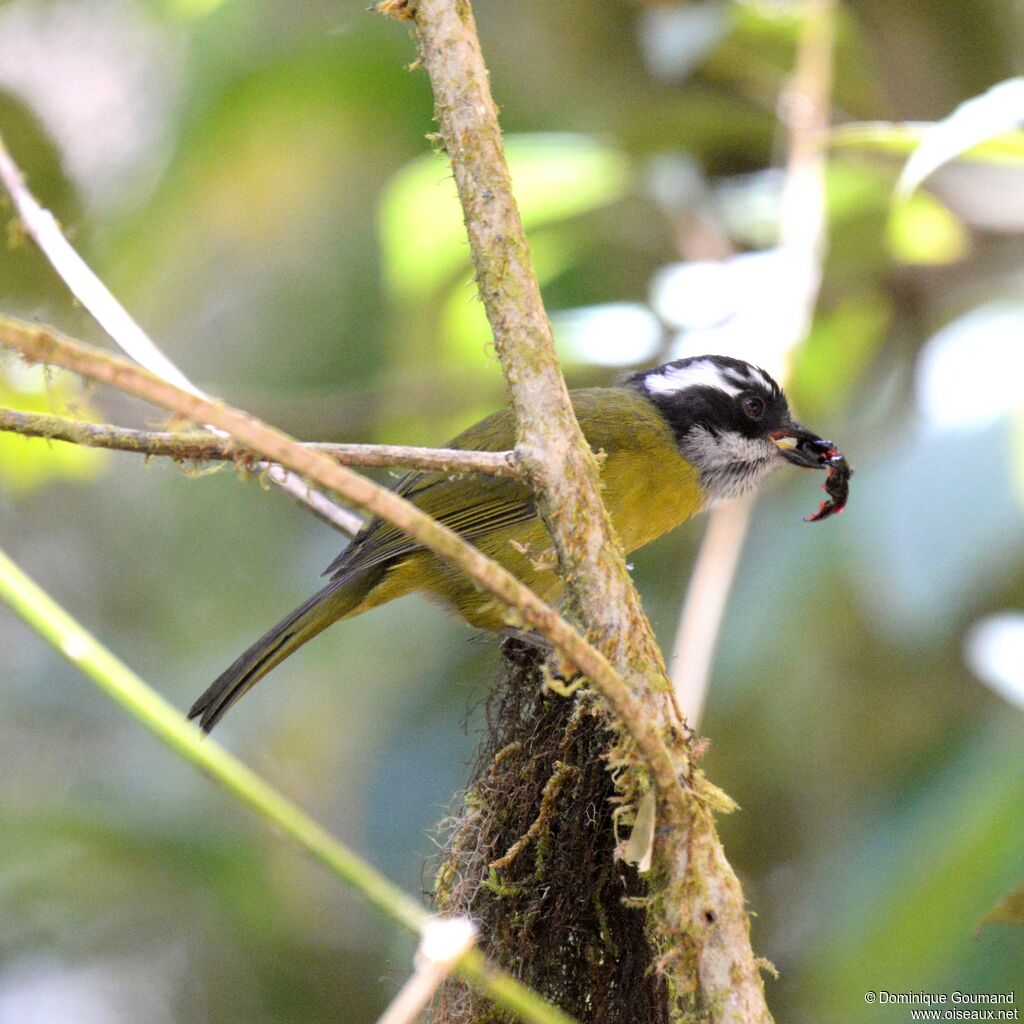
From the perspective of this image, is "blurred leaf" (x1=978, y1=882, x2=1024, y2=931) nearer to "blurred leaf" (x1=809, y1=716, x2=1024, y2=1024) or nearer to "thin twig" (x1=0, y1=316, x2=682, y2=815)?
"thin twig" (x1=0, y1=316, x2=682, y2=815)

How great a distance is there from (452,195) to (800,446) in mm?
1237

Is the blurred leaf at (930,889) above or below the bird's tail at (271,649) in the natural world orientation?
below

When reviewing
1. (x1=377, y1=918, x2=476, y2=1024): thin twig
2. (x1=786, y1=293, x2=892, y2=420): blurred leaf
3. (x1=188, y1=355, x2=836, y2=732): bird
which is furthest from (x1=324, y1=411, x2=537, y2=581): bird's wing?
(x1=377, y1=918, x2=476, y2=1024): thin twig

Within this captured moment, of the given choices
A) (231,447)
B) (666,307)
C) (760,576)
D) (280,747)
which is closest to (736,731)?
Result: (760,576)

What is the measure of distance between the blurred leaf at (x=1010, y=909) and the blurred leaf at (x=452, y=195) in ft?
8.69

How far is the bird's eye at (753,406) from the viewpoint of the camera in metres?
3.54

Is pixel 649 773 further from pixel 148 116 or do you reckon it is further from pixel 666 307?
pixel 148 116

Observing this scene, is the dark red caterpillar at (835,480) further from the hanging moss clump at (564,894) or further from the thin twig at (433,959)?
the thin twig at (433,959)

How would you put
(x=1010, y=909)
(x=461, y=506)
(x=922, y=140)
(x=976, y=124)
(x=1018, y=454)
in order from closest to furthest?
(x=1010, y=909), (x=976, y=124), (x=922, y=140), (x=1018, y=454), (x=461, y=506)

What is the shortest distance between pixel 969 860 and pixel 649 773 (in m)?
1.53

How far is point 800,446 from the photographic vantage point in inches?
141

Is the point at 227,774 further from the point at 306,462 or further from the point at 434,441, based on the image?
the point at 434,441

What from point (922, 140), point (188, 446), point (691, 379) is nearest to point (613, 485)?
point (691, 379)

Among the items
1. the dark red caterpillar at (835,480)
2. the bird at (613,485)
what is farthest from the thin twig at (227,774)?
the dark red caterpillar at (835,480)
